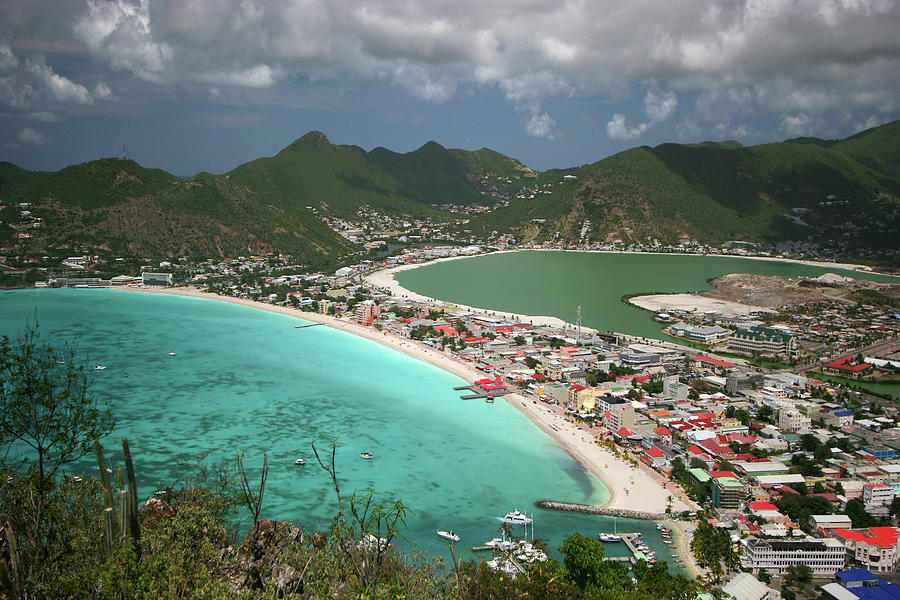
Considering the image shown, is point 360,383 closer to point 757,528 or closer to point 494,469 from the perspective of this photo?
point 494,469

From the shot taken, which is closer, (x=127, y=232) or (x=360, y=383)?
(x=360, y=383)

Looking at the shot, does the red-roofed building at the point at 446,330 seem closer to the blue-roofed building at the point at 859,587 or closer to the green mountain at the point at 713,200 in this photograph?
the blue-roofed building at the point at 859,587

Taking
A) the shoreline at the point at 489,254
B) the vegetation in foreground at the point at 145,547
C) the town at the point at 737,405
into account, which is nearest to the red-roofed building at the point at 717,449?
the town at the point at 737,405

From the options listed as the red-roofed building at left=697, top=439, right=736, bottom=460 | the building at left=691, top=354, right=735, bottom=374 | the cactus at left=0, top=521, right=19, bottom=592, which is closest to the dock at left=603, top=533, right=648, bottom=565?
the red-roofed building at left=697, top=439, right=736, bottom=460

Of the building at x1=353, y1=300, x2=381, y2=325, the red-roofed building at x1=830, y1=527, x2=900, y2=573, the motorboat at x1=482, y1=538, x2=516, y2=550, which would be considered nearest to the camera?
the motorboat at x1=482, y1=538, x2=516, y2=550

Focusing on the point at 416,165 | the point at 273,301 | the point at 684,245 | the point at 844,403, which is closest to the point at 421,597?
the point at 844,403

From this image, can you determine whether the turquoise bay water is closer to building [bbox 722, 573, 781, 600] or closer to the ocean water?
the ocean water
